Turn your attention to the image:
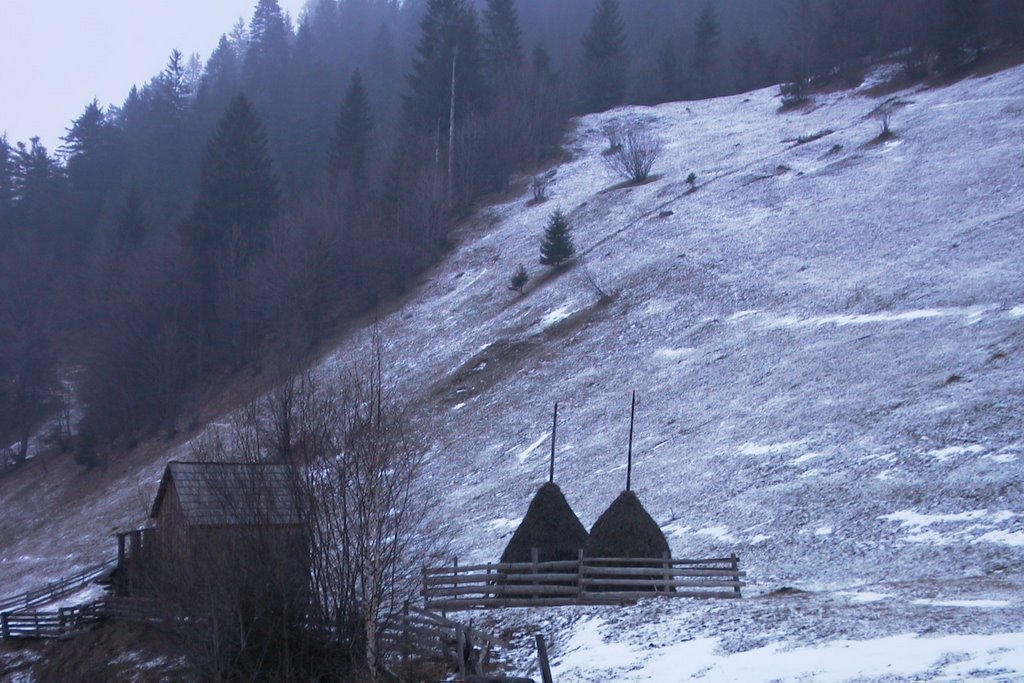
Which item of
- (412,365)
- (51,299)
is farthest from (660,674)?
(51,299)

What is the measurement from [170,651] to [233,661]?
416 cm

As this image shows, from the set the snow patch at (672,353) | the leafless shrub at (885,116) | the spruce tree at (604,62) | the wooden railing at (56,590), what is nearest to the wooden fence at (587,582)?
the snow patch at (672,353)

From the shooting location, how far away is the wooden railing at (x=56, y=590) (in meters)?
37.1

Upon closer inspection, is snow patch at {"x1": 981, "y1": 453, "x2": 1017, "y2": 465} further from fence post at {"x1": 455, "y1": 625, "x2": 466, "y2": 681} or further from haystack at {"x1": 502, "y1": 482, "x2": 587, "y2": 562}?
fence post at {"x1": 455, "y1": 625, "x2": 466, "y2": 681}

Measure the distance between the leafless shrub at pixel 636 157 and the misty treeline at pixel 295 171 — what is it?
875 centimetres

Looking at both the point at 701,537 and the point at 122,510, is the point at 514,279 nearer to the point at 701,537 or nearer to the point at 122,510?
the point at 122,510

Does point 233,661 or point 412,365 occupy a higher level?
point 412,365

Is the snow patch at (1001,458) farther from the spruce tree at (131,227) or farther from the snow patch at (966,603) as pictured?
the spruce tree at (131,227)

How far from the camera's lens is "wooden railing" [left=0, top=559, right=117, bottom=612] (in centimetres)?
3706

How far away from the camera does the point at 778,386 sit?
35219mm

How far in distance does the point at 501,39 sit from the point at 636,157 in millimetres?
37593

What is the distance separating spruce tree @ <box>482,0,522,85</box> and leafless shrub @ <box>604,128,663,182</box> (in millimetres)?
21943

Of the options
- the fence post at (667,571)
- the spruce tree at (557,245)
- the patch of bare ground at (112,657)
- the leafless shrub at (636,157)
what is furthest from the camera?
the leafless shrub at (636,157)

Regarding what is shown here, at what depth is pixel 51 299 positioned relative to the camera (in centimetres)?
9294
